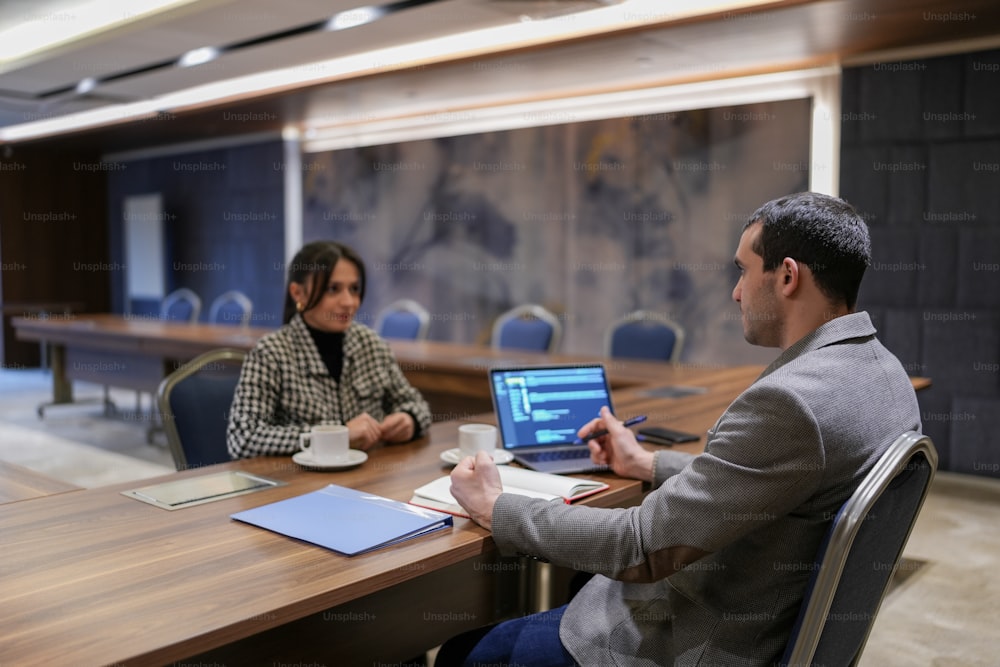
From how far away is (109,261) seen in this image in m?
9.93

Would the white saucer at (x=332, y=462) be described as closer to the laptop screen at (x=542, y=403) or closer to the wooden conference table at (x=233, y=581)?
the wooden conference table at (x=233, y=581)

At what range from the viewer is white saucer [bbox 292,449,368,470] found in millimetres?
1839

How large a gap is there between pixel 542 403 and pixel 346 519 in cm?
68

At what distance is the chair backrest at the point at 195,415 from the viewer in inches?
86.2

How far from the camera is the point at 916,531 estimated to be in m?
3.79

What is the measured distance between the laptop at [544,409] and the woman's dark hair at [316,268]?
606 millimetres

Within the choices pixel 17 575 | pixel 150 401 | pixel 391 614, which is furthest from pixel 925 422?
pixel 150 401

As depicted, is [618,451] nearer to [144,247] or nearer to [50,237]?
[144,247]

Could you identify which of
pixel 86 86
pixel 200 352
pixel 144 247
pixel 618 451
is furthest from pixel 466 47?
pixel 144 247

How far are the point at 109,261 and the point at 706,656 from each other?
33.2 feet

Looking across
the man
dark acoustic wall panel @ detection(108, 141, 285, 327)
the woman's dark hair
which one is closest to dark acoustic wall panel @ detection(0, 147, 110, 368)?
dark acoustic wall panel @ detection(108, 141, 285, 327)

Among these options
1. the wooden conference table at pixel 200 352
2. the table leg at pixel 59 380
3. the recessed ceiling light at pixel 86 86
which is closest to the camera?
the wooden conference table at pixel 200 352

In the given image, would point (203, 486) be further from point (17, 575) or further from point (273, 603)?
point (273, 603)

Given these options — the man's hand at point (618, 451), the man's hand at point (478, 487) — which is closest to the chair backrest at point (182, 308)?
the man's hand at point (618, 451)
